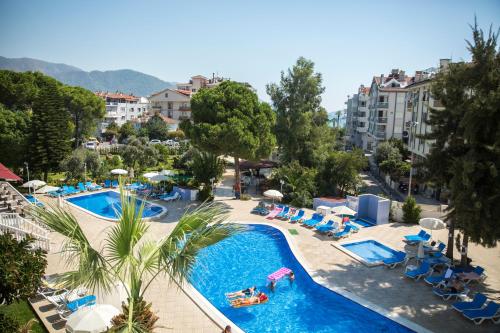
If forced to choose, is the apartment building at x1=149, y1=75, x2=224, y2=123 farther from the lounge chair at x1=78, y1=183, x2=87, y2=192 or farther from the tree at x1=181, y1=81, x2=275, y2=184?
the tree at x1=181, y1=81, x2=275, y2=184

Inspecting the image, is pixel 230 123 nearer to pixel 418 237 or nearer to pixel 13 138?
pixel 418 237

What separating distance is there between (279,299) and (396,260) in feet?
20.2

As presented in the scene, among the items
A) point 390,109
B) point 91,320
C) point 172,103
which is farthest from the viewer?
point 172,103

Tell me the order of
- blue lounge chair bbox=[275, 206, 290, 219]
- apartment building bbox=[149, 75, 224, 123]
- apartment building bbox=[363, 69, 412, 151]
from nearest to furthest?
blue lounge chair bbox=[275, 206, 290, 219], apartment building bbox=[363, 69, 412, 151], apartment building bbox=[149, 75, 224, 123]

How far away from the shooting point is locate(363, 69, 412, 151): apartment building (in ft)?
182

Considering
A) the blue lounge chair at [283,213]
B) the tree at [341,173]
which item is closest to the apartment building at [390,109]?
the tree at [341,173]

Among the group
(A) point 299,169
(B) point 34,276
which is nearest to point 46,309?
(B) point 34,276

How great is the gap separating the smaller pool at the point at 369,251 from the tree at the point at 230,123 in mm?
10209

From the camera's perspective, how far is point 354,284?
49.1 ft

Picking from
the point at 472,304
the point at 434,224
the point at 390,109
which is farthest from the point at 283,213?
the point at 390,109

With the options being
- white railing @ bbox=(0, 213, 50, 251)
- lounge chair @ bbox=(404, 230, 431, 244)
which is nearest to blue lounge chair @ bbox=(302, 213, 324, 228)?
lounge chair @ bbox=(404, 230, 431, 244)

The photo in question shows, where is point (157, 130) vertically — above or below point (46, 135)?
above

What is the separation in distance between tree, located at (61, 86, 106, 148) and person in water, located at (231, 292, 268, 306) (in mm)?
39879

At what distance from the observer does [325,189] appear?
29.5 meters
